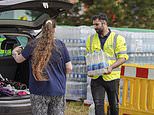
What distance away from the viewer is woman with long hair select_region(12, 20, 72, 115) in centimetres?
505

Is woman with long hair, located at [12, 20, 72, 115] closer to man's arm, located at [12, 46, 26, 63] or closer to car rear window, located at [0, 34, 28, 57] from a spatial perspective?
man's arm, located at [12, 46, 26, 63]

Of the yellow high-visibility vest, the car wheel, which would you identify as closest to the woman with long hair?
the car wheel

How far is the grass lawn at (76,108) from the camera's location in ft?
26.8

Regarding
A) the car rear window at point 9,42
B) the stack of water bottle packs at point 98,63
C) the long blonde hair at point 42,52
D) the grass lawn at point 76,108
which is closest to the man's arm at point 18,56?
the long blonde hair at point 42,52

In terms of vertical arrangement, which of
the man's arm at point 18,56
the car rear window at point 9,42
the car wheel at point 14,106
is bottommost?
the car wheel at point 14,106

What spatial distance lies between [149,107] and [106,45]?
3.66 feet

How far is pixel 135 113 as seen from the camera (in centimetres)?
674

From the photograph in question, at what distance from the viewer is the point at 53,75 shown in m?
5.11

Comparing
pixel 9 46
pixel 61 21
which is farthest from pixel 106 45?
pixel 61 21

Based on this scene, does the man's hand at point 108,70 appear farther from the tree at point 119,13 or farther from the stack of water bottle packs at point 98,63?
the tree at point 119,13

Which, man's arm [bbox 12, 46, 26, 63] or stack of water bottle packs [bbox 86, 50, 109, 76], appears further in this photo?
stack of water bottle packs [bbox 86, 50, 109, 76]

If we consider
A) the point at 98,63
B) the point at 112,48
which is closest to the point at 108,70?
the point at 98,63

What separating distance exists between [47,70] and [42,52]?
204mm

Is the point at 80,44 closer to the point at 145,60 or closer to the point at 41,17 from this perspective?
the point at 145,60
